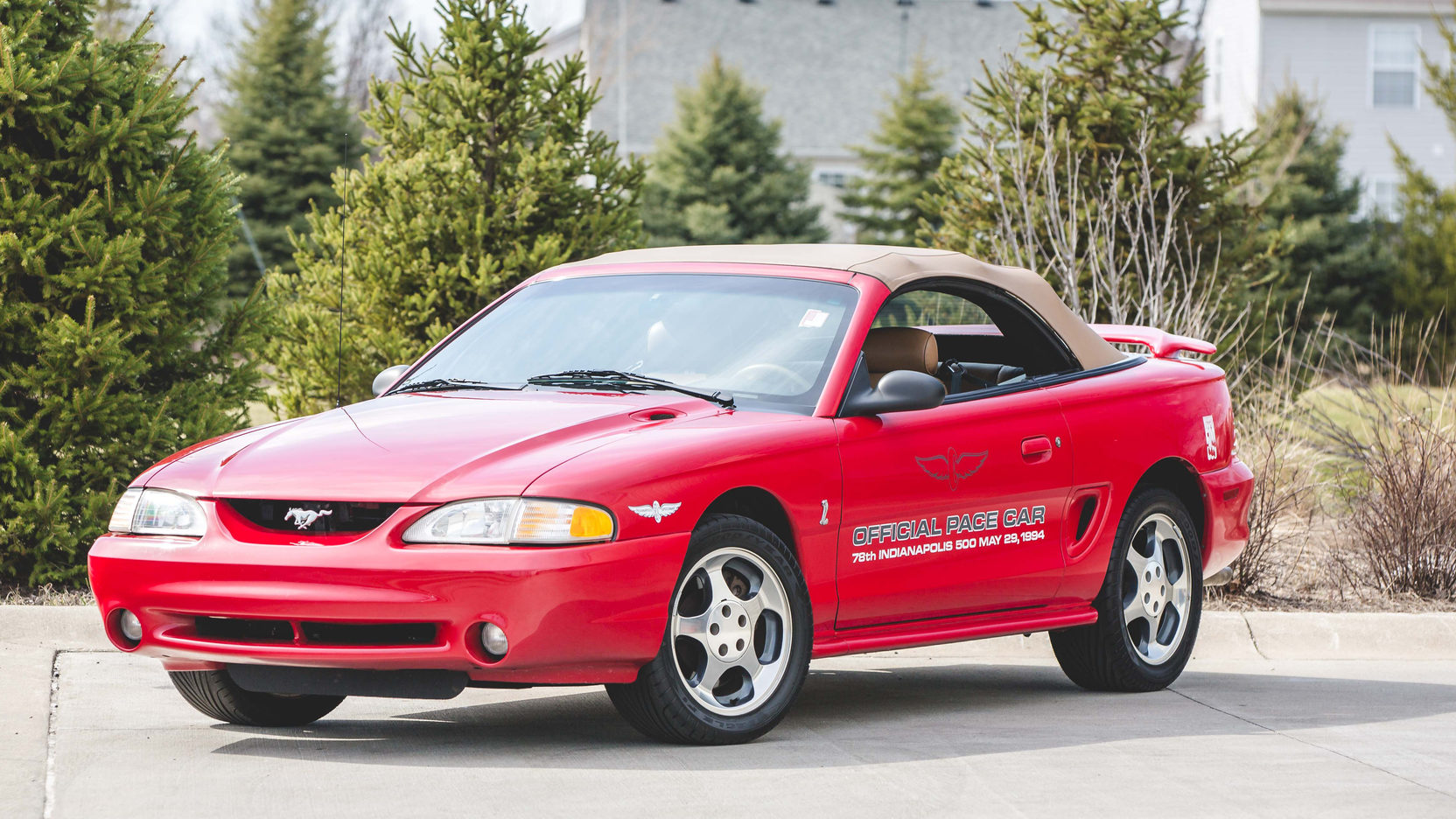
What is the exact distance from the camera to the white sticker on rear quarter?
646cm

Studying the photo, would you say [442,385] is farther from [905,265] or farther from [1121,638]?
[1121,638]

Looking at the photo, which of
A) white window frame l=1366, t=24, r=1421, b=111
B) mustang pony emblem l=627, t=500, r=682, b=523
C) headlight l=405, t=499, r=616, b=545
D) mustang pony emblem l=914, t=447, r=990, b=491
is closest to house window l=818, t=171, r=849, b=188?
white window frame l=1366, t=24, r=1421, b=111

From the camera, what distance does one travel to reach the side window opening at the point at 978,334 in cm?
711

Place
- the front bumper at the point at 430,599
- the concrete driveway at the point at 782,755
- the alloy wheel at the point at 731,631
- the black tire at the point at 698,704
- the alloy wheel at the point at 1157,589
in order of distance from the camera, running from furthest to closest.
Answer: the alloy wheel at the point at 1157,589
the alloy wheel at the point at 731,631
the black tire at the point at 698,704
the front bumper at the point at 430,599
the concrete driveway at the point at 782,755

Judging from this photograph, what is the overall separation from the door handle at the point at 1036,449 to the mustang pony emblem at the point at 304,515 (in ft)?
8.65

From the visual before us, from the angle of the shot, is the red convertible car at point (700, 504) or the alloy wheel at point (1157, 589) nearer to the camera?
the red convertible car at point (700, 504)

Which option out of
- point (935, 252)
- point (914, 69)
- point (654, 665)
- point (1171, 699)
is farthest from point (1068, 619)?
point (914, 69)

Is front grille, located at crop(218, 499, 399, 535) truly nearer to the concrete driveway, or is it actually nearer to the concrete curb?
the concrete driveway

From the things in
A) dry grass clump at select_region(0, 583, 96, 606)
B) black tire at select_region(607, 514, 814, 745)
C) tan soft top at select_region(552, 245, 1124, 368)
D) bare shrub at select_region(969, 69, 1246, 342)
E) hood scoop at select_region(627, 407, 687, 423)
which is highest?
bare shrub at select_region(969, 69, 1246, 342)

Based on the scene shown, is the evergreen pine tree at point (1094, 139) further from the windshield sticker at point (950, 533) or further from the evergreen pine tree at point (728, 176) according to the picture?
the evergreen pine tree at point (728, 176)

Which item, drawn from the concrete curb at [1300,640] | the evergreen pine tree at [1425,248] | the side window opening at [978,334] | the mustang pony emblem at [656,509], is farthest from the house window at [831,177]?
the mustang pony emblem at [656,509]

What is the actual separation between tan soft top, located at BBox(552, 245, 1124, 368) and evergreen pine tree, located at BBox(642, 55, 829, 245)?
28.8 meters

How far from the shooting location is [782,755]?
573 cm

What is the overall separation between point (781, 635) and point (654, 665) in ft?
1.69
